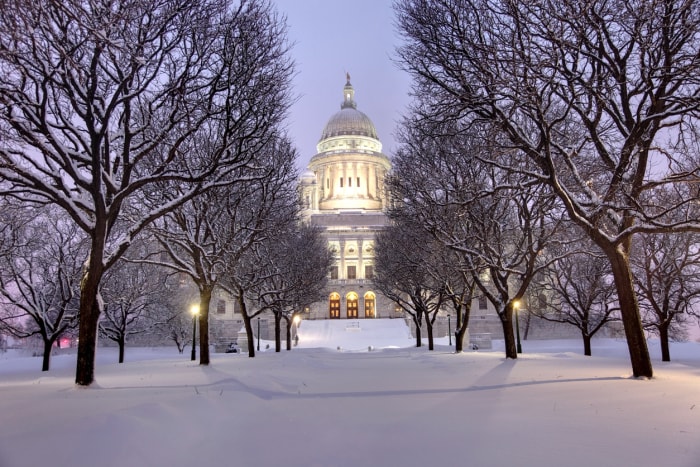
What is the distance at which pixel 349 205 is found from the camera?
9869cm

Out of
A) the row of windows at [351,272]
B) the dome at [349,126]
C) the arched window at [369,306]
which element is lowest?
the arched window at [369,306]

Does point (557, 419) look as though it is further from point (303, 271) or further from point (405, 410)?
point (303, 271)

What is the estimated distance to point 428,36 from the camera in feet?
39.3

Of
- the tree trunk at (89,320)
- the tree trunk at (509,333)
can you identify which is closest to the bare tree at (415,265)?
the tree trunk at (509,333)

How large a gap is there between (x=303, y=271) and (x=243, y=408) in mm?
26542

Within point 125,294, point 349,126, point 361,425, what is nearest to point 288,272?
point 125,294

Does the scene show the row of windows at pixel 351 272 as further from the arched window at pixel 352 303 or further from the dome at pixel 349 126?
the dome at pixel 349 126

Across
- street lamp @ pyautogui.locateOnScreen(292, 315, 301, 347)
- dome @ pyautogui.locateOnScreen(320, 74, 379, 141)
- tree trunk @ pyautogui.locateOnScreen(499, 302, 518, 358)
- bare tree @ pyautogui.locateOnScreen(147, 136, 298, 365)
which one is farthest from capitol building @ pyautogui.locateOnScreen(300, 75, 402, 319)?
tree trunk @ pyautogui.locateOnScreen(499, 302, 518, 358)

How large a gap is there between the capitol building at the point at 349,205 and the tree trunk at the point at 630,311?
60240 millimetres

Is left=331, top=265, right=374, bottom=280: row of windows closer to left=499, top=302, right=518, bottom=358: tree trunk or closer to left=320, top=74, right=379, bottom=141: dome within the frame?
left=320, top=74, right=379, bottom=141: dome

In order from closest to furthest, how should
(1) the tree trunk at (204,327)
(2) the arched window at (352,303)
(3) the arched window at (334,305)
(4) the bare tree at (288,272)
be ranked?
(1) the tree trunk at (204,327) → (4) the bare tree at (288,272) → (3) the arched window at (334,305) → (2) the arched window at (352,303)

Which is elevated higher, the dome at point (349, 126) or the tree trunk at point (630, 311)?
the dome at point (349, 126)

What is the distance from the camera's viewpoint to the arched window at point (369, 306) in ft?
258

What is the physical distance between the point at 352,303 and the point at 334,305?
281 cm
